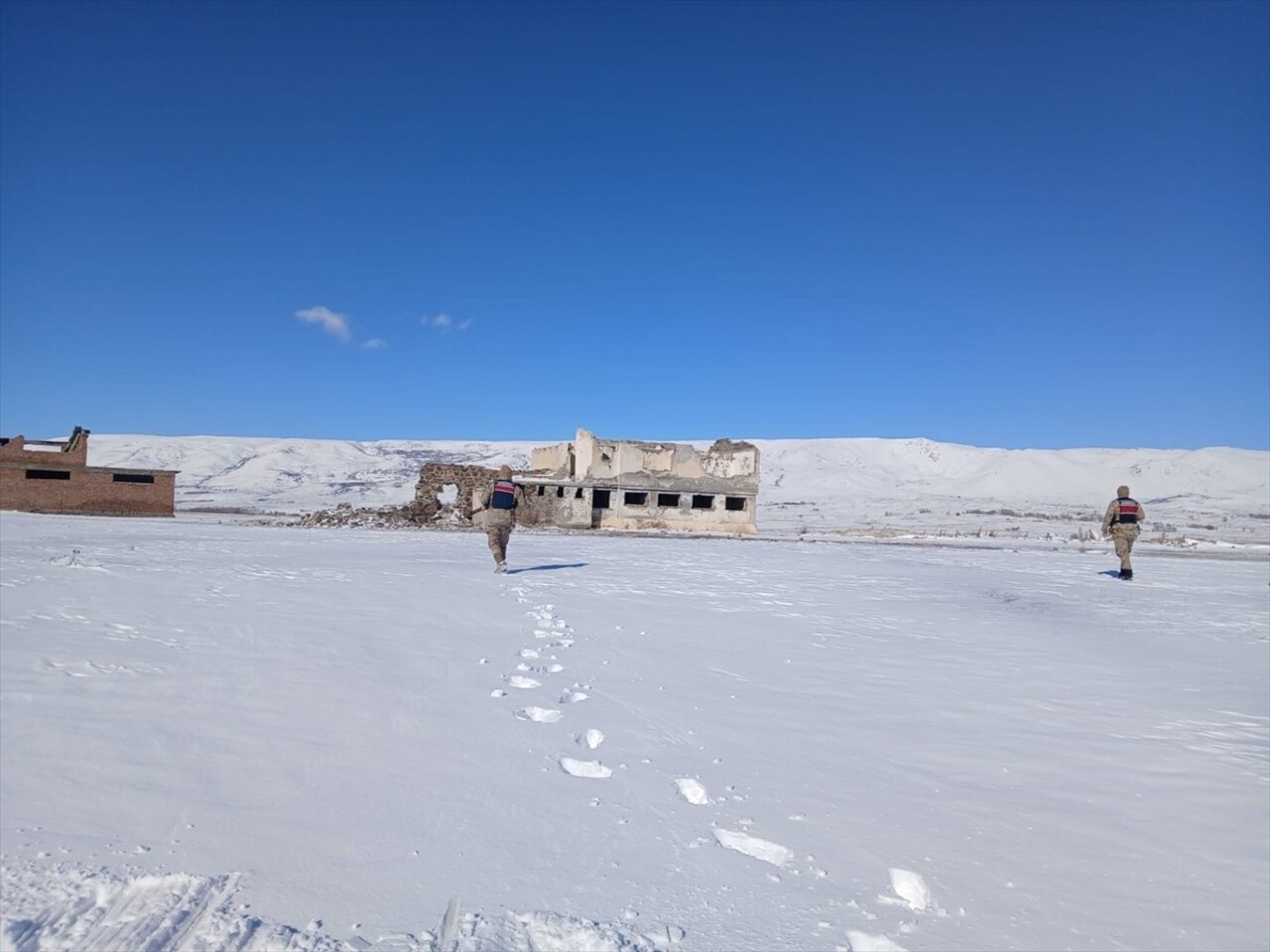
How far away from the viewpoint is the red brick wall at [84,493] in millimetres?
28922

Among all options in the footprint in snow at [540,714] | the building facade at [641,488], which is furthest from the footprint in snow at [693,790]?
the building facade at [641,488]

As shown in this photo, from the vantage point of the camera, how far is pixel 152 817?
3148 mm

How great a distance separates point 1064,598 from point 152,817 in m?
13.3

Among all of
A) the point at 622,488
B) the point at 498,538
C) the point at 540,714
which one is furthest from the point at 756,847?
the point at 622,488

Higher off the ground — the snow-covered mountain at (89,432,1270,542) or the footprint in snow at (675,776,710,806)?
the snow-covered mountain at (89,432,1270,542)

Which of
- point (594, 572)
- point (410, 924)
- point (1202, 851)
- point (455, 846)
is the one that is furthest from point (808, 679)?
point (594, 572)

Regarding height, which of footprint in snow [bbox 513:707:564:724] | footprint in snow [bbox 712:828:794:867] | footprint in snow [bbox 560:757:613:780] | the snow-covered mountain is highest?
the snow-covered mountain

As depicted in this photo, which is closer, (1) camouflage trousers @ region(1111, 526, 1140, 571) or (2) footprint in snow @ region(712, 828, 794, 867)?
(2) footprint in snow @ region(712, 828, 794, 867)

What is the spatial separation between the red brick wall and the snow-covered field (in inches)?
954

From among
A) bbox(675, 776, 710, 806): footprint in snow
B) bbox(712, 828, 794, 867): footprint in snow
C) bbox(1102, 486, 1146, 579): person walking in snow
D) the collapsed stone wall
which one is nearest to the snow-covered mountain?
the collapsed stone wall

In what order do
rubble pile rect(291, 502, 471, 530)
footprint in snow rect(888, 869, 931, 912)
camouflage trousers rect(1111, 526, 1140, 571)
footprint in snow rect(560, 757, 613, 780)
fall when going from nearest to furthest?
footprint in snow rect(888, 869, 931, 912), footprint in snow rect(560, 757, 613, 780), camouflage trousers rect(1111, 526, 1140, 571), rubble pile rect(291, 502, 471, 530)

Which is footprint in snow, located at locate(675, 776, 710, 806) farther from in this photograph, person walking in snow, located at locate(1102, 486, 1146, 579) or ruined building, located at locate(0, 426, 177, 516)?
ruined building, located at locate(0, 426, 177, 516)

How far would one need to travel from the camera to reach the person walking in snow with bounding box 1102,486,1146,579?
16.1 m

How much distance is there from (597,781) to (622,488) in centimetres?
2928
